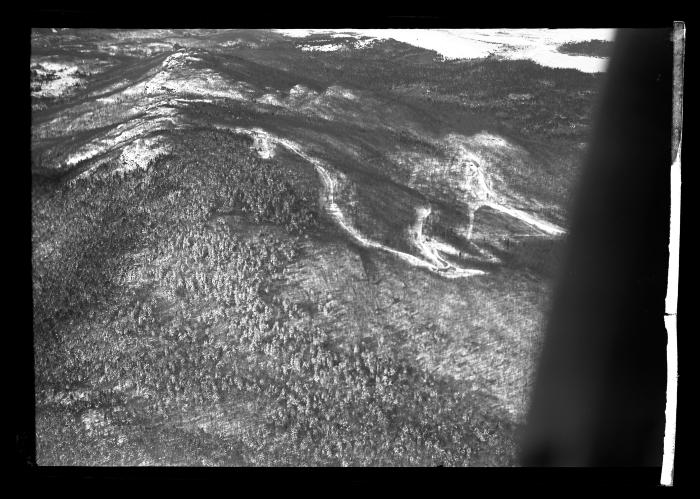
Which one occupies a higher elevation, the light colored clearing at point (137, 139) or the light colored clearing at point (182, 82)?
the light colored clearing at point (182, 82)

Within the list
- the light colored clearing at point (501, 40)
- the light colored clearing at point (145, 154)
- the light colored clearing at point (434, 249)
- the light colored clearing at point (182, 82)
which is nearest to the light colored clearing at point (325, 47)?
the light colored clearing at point (501, 40)

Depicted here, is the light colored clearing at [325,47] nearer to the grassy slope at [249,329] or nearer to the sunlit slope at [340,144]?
the sunlit slope at [340,144]

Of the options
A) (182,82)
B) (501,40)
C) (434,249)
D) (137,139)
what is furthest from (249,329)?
(501,40)

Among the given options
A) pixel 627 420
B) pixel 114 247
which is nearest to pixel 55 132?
pixel 114 247

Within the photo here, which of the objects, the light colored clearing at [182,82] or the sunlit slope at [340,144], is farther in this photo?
the light colored clearing at [182,82]

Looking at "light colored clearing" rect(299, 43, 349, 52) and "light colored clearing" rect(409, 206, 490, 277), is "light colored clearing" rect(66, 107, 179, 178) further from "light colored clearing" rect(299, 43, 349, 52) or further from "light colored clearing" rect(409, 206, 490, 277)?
"light colored clearing" rect(409, 206, 490, 277)
